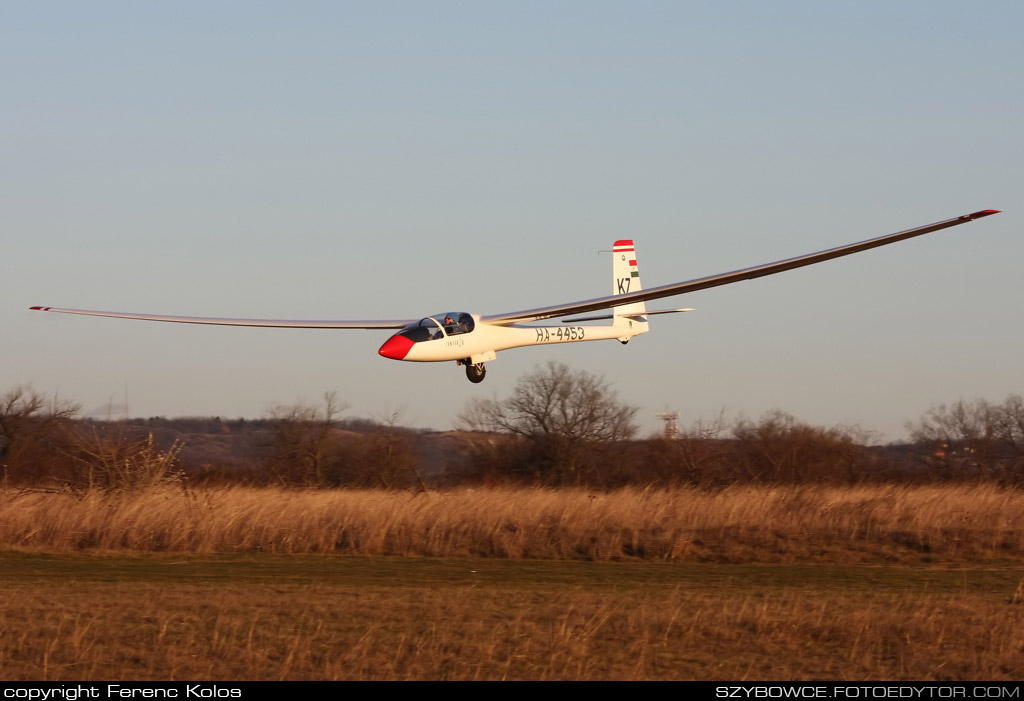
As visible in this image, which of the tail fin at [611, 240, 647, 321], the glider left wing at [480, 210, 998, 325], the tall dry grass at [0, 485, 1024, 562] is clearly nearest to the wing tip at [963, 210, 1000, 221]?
the glider left wing at [480, 210, 998, 325]

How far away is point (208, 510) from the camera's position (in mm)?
23562

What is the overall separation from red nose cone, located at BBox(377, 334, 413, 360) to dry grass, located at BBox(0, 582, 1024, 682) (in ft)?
23.6

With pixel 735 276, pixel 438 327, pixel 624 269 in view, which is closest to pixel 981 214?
pixel 735 276

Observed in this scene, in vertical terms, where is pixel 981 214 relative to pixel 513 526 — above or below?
above

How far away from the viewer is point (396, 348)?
22406mm

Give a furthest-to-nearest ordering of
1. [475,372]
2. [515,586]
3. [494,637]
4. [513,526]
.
→ [475,372], [513,526], [515,586], [494,637]

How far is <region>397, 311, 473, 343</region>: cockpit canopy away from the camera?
22.7m

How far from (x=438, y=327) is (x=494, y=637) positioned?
10986 millimetres

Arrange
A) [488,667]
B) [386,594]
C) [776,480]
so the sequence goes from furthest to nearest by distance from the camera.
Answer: [776,480], [386,594], [488,667]

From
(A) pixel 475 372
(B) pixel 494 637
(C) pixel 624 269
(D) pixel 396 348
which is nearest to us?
(B) pixel 494 637

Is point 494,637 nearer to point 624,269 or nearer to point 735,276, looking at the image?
point 735,276

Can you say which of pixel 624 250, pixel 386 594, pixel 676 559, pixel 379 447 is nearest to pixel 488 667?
pixel 386 594
